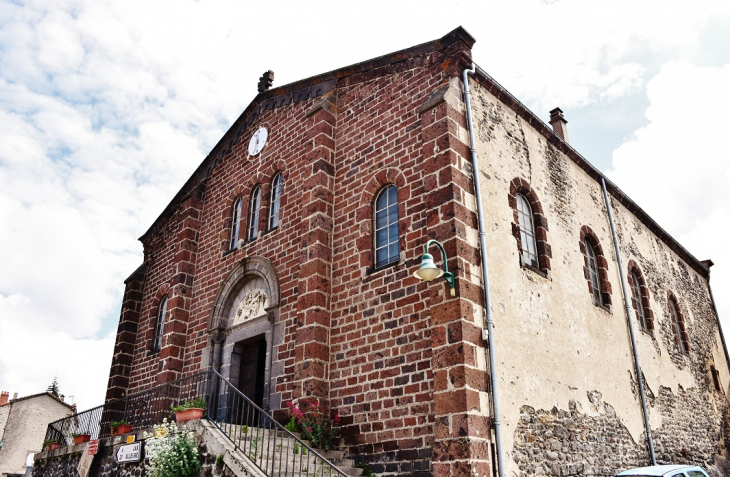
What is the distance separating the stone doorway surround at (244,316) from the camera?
449 inches

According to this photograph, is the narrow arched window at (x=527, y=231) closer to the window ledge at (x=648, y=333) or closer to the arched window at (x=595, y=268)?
the arched window at (x=595, y=268)

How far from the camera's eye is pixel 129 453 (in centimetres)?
979

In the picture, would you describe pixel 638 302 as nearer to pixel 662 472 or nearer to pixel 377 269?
pixel 662 472

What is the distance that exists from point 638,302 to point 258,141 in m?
10.7

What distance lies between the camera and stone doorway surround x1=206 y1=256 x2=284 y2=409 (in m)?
11.4

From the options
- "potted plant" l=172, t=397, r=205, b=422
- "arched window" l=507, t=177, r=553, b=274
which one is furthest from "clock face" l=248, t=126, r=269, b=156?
"potted plant" l=172, t=397, r=205, b=422

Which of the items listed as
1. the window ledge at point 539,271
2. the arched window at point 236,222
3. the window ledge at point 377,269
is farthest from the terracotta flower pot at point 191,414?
the window ledge at point 539,271

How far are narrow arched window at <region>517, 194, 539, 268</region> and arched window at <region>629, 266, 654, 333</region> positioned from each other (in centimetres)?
483

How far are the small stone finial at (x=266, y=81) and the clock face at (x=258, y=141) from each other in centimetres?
124

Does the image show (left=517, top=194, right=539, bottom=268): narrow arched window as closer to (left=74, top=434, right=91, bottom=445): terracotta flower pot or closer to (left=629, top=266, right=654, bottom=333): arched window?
(left=629, top=266, right=654, bottom=333): arched window

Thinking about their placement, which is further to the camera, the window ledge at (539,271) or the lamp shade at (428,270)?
the window ledge at (539,271)

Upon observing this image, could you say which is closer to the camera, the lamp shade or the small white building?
the lamp shade

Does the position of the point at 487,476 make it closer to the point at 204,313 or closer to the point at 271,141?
the point at 204,313

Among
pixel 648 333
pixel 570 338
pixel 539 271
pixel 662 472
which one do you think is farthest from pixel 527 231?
pixel 648 333
